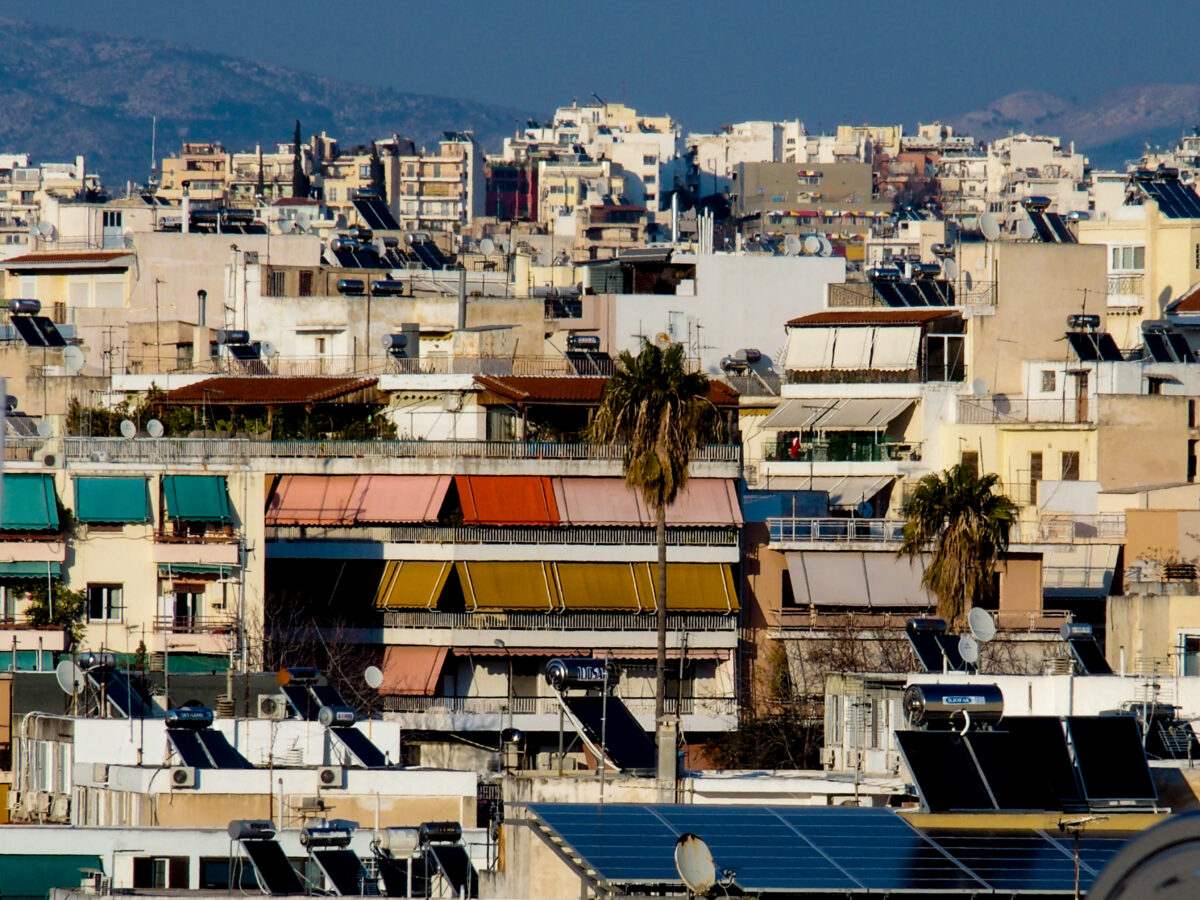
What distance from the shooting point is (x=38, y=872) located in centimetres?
3053

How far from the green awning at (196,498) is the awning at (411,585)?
20.5 ft

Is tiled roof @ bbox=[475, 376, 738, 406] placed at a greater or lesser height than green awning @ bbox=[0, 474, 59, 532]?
greater

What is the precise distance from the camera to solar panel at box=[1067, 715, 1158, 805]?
29.3 metres

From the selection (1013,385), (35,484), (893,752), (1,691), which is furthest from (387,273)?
(893,752)

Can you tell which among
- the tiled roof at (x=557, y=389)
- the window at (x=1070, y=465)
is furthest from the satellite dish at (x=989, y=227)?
the tiled roof at (x=557, y=389)

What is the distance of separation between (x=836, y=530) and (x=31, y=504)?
61.3ft

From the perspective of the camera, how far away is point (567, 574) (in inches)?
2516

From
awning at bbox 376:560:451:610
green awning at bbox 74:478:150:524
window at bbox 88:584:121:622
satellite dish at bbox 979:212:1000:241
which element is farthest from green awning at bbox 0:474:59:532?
satellite dish at bbox 979:212:1000:241

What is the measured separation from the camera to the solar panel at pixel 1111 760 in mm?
29312

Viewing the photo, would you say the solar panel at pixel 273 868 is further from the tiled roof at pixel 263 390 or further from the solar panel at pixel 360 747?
the tiled roof at pixel 263 390

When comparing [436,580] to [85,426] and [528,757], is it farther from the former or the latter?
[85,426]

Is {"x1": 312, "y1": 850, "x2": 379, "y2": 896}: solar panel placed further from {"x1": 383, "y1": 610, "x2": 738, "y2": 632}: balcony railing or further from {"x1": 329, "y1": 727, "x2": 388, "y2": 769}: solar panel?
{"x1": 383, "y1": 610, "x2": 738, "y2": 632}: balcony railing

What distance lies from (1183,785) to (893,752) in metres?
5.22

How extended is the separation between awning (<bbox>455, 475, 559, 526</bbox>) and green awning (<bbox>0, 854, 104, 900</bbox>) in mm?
32930
